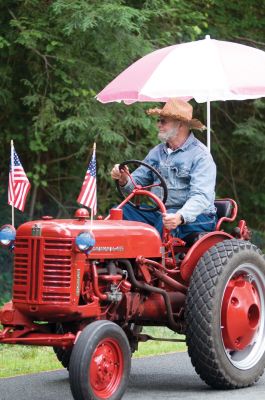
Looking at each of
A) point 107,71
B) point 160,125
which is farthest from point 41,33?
point 160,125

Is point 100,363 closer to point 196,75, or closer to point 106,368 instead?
point 106,368

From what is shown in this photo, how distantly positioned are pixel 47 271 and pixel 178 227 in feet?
4.85

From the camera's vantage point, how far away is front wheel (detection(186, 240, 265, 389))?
8031 millimetres

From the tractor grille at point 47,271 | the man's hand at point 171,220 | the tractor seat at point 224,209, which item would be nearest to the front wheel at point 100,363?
the tractor grille at point 47,271

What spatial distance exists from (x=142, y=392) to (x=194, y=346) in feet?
1.54

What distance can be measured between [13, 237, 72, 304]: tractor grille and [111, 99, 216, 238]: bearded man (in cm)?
119

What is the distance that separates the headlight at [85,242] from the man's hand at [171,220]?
0.94 m

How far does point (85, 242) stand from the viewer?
724 cm

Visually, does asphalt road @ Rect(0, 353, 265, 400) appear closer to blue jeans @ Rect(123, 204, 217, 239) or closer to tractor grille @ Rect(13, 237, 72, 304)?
tractor grille @ Rect(13, 237, 72, 304)

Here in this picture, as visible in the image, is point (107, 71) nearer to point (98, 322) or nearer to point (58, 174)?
point (58, 174)

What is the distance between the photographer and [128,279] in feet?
26.2

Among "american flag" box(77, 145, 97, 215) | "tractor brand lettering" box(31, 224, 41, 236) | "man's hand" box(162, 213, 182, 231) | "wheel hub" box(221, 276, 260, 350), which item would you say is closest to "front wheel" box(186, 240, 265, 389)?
"wheel hub" box(221, 276, 260, 350)

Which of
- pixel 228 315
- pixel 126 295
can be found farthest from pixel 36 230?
pixel 228 315

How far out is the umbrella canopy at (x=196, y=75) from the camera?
9180mm
